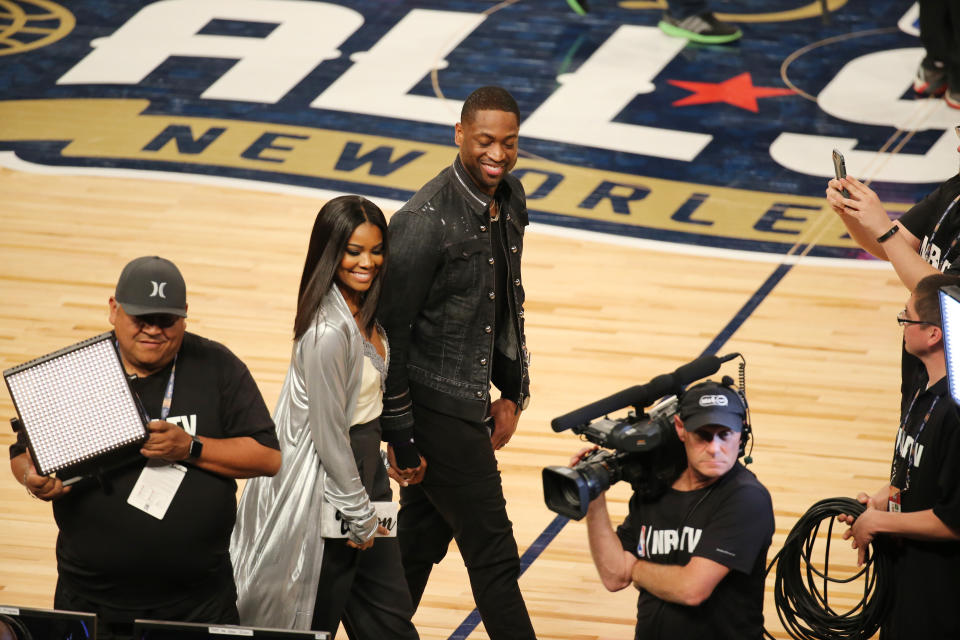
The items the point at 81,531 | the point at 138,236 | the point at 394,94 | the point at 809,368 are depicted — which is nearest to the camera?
the point at 81,531

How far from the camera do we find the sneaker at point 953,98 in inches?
364

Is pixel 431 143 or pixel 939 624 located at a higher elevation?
pixel 939 624

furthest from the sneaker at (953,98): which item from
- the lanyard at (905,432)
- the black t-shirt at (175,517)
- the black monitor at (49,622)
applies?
the black monitor at (49,622)

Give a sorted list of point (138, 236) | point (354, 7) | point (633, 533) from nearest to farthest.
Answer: point (633, 533)
point (138, 236)
point (354, 7)

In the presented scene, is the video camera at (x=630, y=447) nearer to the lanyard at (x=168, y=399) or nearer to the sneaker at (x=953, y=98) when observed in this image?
the lanyard at (x=168, y=399)

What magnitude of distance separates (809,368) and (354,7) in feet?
18.4

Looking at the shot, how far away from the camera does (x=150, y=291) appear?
11.8 ft

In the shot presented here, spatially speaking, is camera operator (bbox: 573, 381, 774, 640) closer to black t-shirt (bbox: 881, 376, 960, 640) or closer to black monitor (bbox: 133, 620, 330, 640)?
black t-shirt (bbox: 881, 376, 960, 640)

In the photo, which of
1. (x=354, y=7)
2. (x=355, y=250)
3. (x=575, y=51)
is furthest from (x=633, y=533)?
(x=354, y=7)

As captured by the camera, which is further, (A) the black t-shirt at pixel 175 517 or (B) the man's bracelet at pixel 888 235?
(B) the man's bracelet at pixel 888 235

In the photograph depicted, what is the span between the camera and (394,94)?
9.56 metres

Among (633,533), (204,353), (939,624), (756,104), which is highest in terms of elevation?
(204,353)

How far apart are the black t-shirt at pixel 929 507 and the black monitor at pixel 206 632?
176cm

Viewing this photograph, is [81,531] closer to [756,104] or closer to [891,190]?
[891,190]
